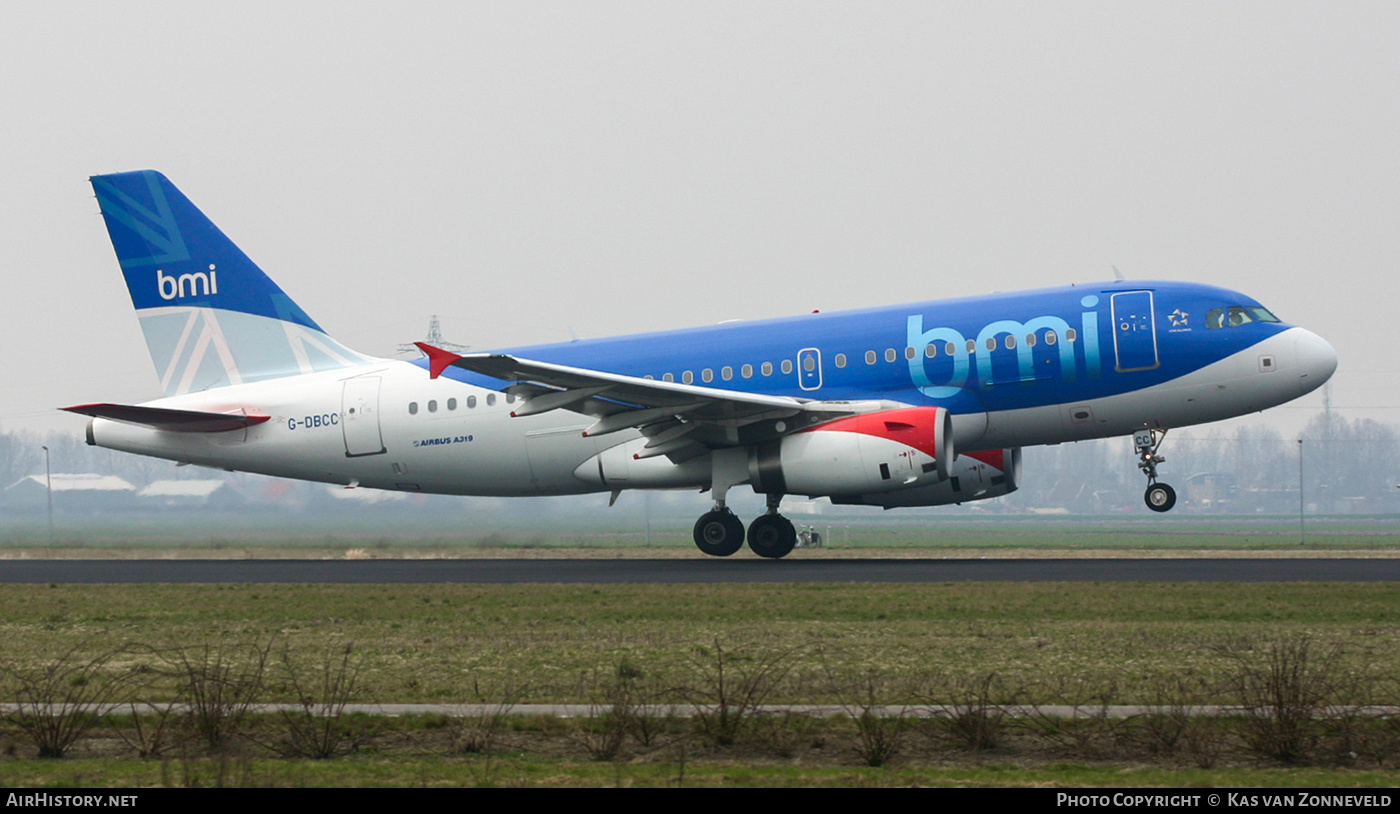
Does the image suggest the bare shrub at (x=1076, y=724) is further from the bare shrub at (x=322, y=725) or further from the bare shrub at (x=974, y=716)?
the bare shrub at (x=322, y=725)

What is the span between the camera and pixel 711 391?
27.0m

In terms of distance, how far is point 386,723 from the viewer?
10805 mm

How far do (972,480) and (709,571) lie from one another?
292 inches

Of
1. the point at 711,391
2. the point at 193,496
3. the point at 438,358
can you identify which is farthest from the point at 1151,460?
the point at 193,496

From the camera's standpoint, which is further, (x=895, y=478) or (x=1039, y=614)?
(x=895, y=478)

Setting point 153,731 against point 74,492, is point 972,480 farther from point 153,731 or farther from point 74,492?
point 74,492

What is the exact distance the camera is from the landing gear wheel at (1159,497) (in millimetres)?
27203

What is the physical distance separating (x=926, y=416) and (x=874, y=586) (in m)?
5.44

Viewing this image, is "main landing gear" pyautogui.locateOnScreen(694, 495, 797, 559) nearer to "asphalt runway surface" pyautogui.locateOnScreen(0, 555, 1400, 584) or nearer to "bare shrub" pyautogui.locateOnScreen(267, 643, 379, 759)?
"asphalt runway surface" pyautogui.locateOnScreen(0, 555, 1400, 584)

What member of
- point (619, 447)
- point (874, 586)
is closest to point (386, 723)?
point (874, 586)

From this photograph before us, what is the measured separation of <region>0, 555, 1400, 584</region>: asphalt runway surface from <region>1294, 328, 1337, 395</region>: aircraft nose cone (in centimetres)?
341

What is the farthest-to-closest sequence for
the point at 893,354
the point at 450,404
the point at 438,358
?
1. the point at 450,404
2. the point at 893,354
3. the point at 438,358

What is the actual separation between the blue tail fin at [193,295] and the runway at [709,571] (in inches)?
179
